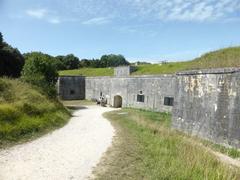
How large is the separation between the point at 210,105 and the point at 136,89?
14.8 meters

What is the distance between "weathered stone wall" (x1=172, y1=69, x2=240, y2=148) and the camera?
12258mm

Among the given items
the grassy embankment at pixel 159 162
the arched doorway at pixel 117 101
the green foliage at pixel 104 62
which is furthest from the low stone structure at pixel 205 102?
the green foliage at pixel 104 62

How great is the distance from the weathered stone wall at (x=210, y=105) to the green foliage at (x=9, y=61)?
61.5 feet

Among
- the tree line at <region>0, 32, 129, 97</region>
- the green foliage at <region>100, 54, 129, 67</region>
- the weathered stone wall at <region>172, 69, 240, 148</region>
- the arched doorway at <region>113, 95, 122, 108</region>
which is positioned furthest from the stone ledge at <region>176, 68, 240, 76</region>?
the green foliage at <region>100, 54, 129, 67</region>

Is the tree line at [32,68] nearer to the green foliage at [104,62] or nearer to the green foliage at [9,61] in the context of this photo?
the green foliage at [9,61]

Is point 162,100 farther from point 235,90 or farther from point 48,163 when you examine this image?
point 48,163

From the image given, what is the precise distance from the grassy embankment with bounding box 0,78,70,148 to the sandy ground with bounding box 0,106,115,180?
70cm

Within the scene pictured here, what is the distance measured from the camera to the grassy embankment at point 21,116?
1132 cm

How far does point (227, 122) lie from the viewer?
12562 mm

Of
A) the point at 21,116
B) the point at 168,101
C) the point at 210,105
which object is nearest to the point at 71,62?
the point at 168,101

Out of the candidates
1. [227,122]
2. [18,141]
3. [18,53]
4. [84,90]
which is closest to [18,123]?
[18,141]

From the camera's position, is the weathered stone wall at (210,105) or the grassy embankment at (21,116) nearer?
the grassy embankment at (21,116)

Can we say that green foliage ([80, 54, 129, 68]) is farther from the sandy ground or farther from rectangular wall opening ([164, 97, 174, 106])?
the sandy ground

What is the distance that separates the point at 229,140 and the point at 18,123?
7.68 meters
